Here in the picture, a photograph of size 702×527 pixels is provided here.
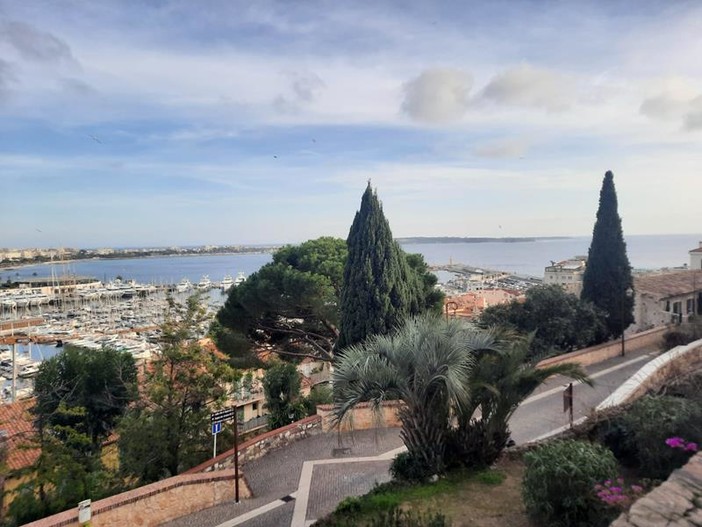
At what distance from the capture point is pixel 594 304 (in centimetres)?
1825

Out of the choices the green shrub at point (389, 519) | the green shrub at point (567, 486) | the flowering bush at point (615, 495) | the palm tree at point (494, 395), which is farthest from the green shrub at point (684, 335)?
the green shrub at point (389, 519)

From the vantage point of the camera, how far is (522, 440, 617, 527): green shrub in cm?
475

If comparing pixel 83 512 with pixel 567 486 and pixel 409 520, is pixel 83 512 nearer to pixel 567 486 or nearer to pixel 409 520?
pixel 409 520

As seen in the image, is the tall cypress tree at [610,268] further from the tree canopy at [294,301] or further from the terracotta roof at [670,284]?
the tree canopy at [294,301]

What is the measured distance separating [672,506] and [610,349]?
1453cm

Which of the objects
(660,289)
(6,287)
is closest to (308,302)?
(660,289)

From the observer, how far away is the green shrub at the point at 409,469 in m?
7.05

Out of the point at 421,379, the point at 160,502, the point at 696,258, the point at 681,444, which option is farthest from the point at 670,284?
the point at 160,502

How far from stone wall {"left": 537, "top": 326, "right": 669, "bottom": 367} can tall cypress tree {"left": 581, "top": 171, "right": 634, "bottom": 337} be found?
725mm

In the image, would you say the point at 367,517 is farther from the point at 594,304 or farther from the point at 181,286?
the point at 181,286

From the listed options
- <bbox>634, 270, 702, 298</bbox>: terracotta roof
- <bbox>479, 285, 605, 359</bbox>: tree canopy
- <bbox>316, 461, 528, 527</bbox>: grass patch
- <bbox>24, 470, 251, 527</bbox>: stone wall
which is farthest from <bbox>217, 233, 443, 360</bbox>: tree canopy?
<bbox>634, 270, 702, 298</bbox>: terracotta roof

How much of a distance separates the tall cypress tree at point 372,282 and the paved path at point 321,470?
11.1 ft

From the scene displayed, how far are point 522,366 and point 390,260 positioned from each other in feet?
23.7

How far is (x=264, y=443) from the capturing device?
10.3m
